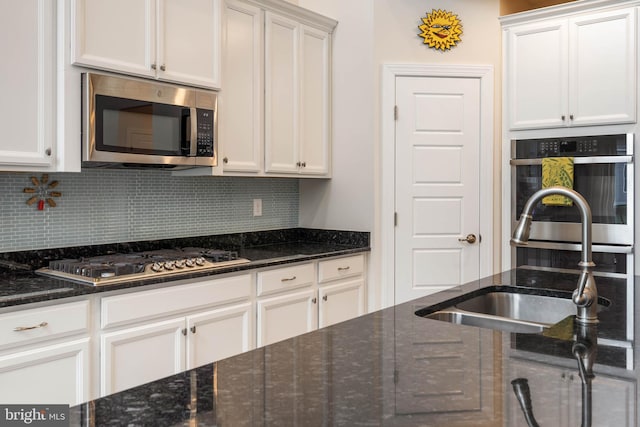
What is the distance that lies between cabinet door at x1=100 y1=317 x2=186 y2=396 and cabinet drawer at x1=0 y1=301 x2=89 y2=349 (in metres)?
0.15

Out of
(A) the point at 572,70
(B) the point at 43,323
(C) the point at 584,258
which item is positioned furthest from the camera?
(A) the point at 572,70

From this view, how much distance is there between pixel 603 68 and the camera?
345cm

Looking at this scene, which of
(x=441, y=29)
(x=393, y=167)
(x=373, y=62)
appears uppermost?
(x=441, y=29)

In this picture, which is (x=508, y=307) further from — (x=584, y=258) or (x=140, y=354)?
(x=140, y=354)

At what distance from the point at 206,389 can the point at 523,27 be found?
3550 mm

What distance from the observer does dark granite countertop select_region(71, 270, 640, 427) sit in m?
0.83

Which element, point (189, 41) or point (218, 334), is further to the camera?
point (189, 41)

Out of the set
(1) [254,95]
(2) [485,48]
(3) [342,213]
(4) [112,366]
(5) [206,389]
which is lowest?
(4) [112,366]

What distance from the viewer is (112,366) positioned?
2.32 metres

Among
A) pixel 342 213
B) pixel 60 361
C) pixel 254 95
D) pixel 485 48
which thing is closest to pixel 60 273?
pixel 60 361

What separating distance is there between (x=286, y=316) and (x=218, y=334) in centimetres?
53

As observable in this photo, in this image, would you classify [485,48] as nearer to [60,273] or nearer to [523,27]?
[523,27]

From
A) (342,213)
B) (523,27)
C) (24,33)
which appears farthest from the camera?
(342,213)

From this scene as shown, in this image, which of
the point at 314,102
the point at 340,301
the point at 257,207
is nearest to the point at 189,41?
the point at 314,102
